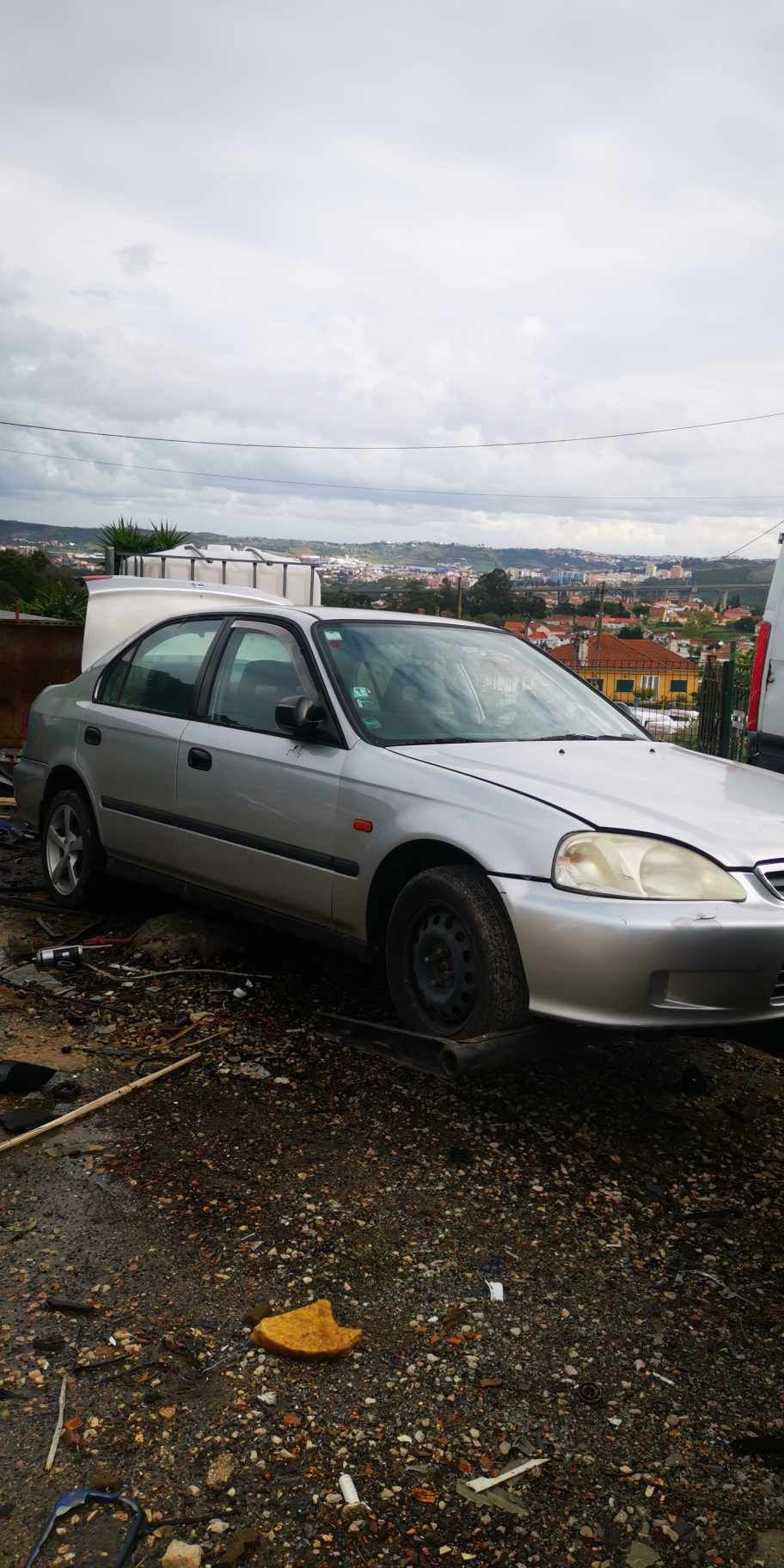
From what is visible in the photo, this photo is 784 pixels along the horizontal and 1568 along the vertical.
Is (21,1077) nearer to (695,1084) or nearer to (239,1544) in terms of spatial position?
(239,1544)

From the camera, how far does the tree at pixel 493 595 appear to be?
1984 centimetres

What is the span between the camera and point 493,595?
22.9 m

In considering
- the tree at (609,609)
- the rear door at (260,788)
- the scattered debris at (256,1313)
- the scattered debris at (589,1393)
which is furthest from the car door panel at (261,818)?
the tree at (609,609)

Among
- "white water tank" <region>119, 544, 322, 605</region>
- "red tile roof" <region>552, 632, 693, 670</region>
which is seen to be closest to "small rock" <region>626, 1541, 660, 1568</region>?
"red tile roof" <region>552, 632, 693, 670</region>

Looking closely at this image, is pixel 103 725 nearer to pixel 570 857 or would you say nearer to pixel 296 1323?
pixel 570 857

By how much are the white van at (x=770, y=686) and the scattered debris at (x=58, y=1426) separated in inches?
245

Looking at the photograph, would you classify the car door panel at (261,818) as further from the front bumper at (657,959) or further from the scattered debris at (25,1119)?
the scattered debris at (25,1119)

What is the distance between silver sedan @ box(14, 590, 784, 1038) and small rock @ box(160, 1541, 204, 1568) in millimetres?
1777

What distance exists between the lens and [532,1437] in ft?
7.75

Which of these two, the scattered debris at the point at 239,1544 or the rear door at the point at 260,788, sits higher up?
the rear door at the point at 260,788

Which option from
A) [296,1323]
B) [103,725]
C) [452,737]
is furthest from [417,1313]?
[103,725]

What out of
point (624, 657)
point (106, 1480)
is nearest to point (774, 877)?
point (106, 1480)

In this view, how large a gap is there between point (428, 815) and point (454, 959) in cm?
47

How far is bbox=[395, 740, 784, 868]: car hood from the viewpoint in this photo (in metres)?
3.59
